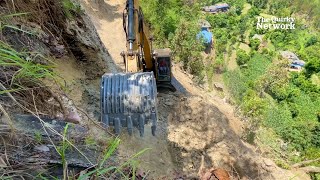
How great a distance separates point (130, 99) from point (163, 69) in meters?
4.19

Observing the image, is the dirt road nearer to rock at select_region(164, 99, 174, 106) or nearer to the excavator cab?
rock at select_region(164, 99, 174, 106)

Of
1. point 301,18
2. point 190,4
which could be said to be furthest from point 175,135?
point 301,18

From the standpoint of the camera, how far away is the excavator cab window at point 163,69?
8.21 meters

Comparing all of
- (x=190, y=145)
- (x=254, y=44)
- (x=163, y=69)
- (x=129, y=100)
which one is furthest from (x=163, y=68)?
(x=254, y=44)

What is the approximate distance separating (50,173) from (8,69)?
887 mm

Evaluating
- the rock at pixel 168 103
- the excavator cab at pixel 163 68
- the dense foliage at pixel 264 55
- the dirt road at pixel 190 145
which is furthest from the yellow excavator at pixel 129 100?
the dense foliage at pixel 264 55

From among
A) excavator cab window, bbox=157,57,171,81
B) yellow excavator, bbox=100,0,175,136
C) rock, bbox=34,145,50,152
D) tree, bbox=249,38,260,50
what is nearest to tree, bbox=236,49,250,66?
tree, bbox=249,38,260,50

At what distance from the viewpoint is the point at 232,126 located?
33.6 ft

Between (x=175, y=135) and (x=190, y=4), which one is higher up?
(x=190, y=4)

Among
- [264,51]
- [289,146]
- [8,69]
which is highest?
[8,69]

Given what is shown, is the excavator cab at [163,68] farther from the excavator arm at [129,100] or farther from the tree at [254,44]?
the tree at [254,44]

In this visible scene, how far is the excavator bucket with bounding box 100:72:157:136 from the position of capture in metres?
4.30

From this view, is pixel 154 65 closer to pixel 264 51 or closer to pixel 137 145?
pixel 137 145

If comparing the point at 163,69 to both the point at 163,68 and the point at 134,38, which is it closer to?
the point at 163,68
